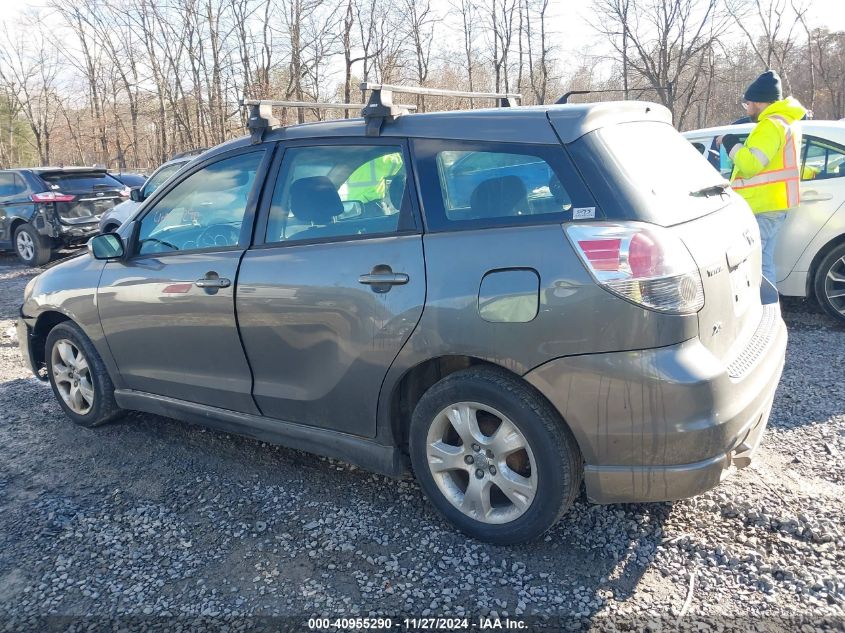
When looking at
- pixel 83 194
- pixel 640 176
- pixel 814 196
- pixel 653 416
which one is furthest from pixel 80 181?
pixel 653 416

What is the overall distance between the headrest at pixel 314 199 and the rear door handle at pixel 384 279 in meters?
0.48

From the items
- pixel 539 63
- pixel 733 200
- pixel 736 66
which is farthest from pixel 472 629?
pixel 736 66

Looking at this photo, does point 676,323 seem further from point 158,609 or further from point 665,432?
point 158,609

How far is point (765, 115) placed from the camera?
5.08 metres

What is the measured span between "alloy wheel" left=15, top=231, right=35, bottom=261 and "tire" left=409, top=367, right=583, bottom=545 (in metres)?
11.5

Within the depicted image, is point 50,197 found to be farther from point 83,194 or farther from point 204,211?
point 204,211

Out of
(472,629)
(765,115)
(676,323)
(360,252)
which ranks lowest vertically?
(472,629)

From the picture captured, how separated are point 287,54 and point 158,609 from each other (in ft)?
78.8

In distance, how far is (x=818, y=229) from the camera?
557 centimetres

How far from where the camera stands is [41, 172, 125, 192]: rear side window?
38.4ft

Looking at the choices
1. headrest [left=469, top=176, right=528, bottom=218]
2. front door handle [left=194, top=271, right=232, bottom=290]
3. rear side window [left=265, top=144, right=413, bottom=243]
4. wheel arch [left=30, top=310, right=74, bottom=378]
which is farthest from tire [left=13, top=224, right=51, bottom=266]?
headrest [left=469, top=176, right=528, bottom=218]

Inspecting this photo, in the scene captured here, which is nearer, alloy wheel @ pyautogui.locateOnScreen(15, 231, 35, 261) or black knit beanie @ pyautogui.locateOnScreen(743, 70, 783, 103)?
black knit beanie @ pyautogui.locateOnScreen(743, 70, 783, 103)

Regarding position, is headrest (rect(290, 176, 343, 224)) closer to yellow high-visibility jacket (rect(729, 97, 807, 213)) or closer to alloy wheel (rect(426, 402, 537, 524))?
alloy wheel (rect(426, 402, 537, 524))

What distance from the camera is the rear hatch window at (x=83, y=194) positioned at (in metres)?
11.6
